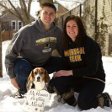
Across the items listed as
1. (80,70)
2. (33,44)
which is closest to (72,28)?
(80,70)

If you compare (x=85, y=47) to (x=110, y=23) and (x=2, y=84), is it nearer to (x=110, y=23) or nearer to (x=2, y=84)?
(x=2, y=84)

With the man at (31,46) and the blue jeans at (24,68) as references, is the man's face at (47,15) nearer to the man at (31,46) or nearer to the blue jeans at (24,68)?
the man at (31,46)

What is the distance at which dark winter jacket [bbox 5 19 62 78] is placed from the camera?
5.26 meters

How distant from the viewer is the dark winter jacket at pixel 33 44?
526 centimetres

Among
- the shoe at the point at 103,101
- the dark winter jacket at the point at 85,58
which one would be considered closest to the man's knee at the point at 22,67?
the dark winter jacket at the point at 85,58

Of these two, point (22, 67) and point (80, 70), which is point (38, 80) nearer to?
point (80, 70)

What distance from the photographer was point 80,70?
475 centimetres

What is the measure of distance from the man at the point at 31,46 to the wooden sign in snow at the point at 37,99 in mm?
724

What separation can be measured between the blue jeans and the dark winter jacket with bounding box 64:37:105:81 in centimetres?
47

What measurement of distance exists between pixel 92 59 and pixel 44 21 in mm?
949

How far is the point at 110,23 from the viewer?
15805 mm

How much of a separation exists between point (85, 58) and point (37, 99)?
0.89 metres

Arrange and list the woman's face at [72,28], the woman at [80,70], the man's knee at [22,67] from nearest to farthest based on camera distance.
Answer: the woman at [80,70], the woman's face at [72,28], the man's knee at [22,67]

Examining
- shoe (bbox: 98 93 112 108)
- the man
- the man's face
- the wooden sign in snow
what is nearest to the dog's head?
the wooden sign in snow
